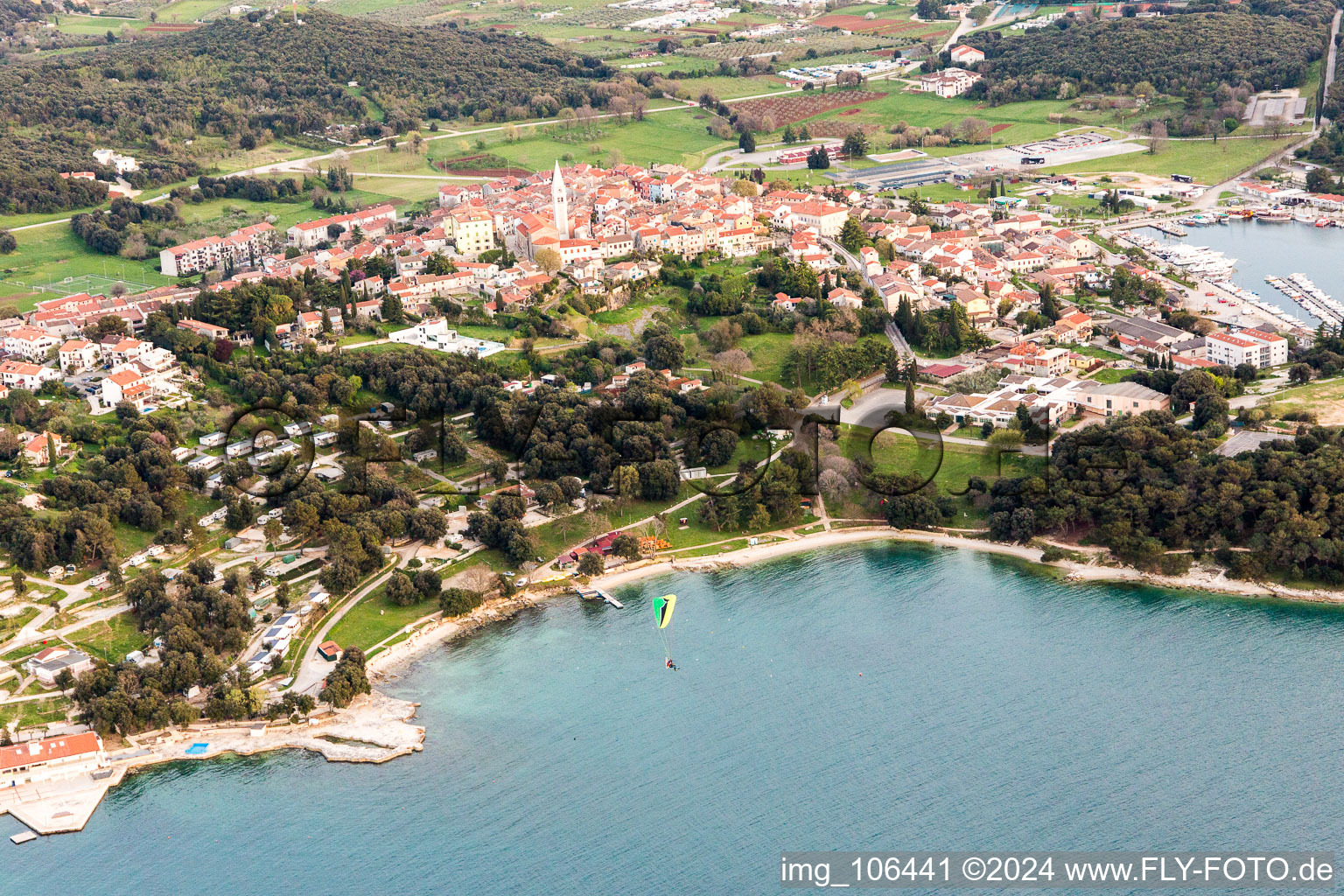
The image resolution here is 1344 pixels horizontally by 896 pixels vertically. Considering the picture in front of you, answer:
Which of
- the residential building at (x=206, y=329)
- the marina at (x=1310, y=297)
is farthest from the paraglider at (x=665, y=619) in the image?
the marina at (x=1310, y=297)

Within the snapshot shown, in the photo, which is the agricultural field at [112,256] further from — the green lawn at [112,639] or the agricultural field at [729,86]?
the green lawn at [112,639]

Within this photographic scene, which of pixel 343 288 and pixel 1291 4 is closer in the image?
pixel 343 288

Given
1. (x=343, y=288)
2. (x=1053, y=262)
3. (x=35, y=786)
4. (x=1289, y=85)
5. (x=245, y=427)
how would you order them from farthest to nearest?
(x=1289, y=85), (x=1053, y=262), (x=343, y=288), (x=245, y=427), (x=35, y=786)

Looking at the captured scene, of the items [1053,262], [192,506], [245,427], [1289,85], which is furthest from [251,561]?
[1289,85]

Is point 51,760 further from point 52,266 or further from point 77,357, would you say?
point 52,266

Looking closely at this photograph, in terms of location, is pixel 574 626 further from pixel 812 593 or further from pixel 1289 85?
pixel 1289 85

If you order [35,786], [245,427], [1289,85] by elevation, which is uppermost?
[1289,85]

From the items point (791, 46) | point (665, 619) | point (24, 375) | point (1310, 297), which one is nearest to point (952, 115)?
point (791, 46)
